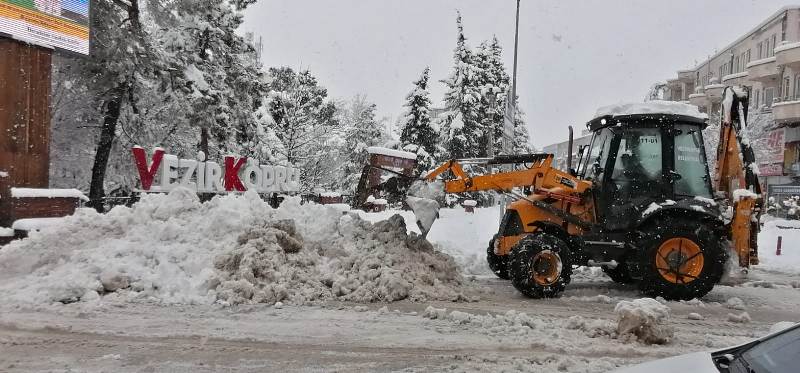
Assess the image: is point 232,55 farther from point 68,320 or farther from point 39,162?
point 68,320

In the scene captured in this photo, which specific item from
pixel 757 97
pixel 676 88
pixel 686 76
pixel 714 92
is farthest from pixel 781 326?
pixel 676 88

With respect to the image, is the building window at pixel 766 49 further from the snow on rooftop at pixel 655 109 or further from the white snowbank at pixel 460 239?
the snow on rooftop at pixel 655 109

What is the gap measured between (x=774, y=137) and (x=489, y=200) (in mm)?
19514

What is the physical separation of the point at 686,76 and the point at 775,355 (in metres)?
63.6

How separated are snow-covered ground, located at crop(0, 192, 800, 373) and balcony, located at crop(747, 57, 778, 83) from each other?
32851 millimetres

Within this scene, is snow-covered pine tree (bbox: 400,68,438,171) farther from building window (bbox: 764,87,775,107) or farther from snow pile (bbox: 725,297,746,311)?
snow pile (bbox: 725,297,746,311)

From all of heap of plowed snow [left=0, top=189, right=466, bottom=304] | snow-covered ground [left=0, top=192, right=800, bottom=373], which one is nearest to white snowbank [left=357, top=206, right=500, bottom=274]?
snow-covered ground [left=0, top=192, right=800, bottom=373]

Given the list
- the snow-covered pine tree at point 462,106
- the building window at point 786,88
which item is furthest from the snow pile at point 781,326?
the building window at point 786,88

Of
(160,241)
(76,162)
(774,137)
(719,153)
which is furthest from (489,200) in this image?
(160,241)

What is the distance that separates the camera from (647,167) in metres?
7.66

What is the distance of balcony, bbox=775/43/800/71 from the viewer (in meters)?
32.1

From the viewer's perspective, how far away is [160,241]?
7.21 meters

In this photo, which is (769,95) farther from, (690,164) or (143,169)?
(143,169)

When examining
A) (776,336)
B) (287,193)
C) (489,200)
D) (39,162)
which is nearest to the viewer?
(776,336)
